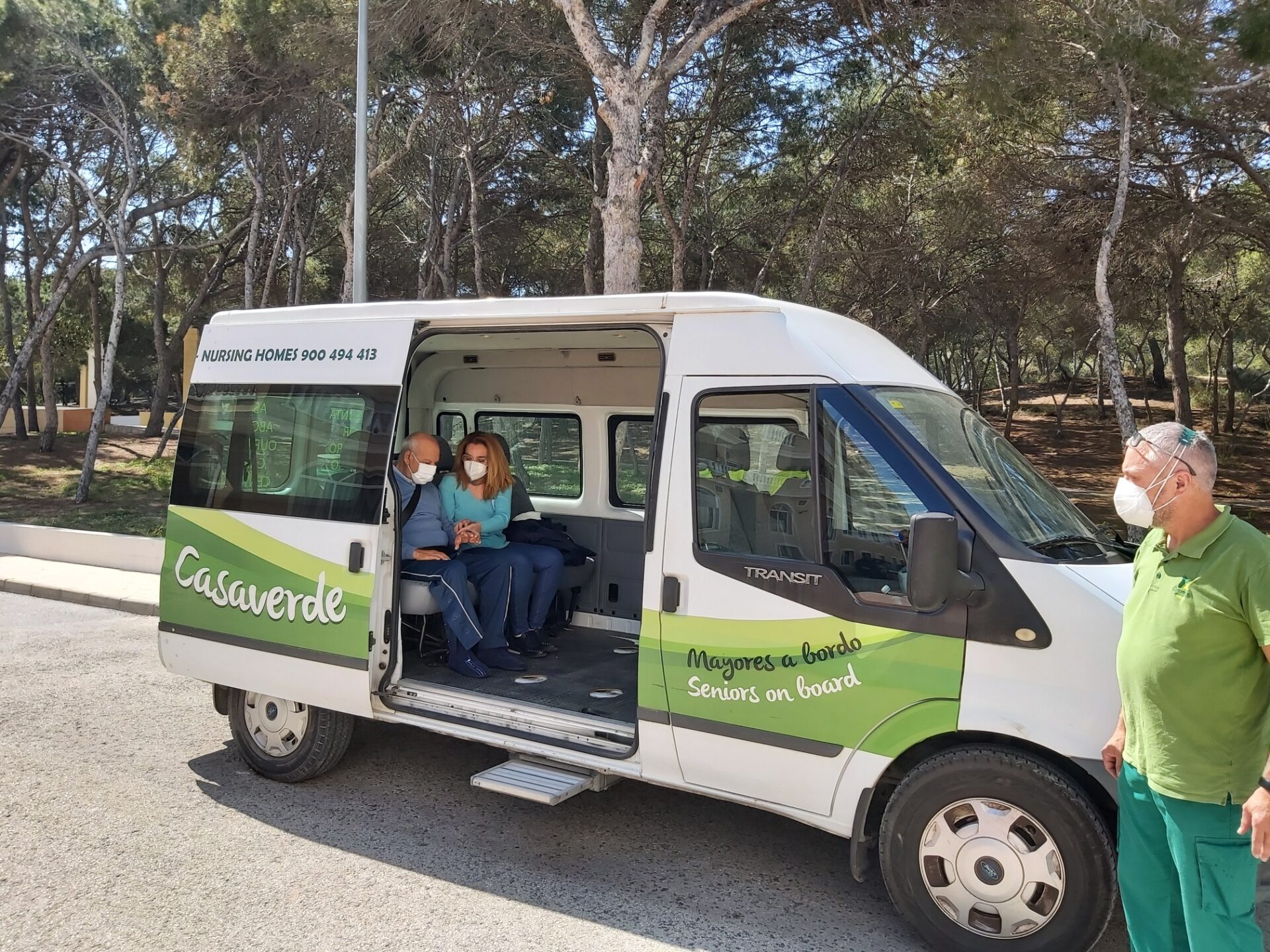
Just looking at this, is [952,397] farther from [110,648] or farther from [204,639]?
[110,648]

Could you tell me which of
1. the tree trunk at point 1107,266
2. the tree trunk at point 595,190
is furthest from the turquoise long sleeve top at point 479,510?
the tree trunk at point 595,190

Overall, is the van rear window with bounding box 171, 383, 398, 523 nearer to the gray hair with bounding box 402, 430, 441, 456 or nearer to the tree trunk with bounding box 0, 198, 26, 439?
the gray hair with bounding box 402, 430, 441, 456

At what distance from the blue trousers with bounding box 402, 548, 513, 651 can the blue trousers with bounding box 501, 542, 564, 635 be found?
62 millimetres

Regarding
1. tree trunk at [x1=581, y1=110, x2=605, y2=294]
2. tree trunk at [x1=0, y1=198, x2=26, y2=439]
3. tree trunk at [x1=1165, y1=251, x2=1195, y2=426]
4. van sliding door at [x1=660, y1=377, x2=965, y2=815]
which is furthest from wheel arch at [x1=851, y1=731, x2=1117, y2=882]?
tree trunk at [x1=0, y1=198, x2=26, y2=439]

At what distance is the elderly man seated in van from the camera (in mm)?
5312

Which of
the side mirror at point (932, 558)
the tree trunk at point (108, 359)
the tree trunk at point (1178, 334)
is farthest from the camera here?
the tree trunk at point (1178, 334)

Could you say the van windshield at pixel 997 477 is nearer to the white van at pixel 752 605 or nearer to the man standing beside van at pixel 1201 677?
the white van at pixel 752 605

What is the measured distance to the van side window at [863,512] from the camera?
3.57 metres

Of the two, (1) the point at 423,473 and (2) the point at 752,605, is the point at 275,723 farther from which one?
(2) the point at 752,605

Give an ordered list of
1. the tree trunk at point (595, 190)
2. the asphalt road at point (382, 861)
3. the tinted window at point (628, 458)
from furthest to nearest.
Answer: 1. the tree trunk at point (595, 190)
2. the tinted window at point (628, 458)
3. the asphalt road at point (382, 861)

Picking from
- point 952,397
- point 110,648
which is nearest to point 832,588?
point 952,397

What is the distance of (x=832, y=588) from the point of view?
363cm

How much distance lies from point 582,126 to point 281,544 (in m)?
15.5

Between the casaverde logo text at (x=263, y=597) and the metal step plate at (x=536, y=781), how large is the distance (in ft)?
3.63
